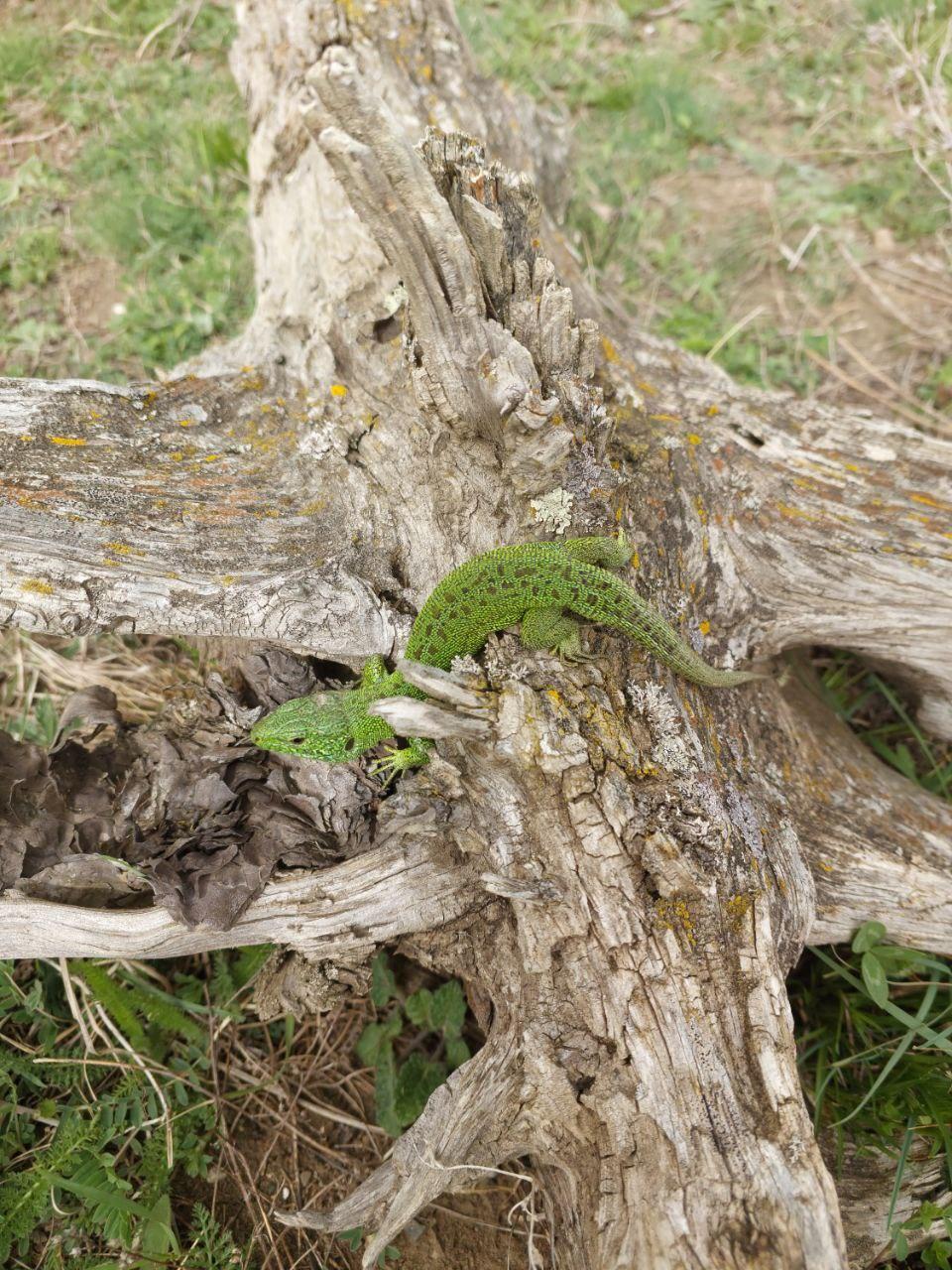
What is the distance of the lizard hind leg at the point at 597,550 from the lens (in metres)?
3.80

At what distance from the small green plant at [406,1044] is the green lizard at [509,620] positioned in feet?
4.10

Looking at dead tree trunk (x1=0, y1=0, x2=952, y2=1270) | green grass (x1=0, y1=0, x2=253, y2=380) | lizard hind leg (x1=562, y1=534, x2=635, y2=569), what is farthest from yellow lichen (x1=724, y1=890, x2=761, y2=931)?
green grass (x1=0, y1=0, x2=253, y2=380)

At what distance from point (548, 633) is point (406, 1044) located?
2.36m

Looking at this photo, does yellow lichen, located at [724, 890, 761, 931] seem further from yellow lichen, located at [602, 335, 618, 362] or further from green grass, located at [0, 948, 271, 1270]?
yellow lichen, located at [602, 335, 618, 362]

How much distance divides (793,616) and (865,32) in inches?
248

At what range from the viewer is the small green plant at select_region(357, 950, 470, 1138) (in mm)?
4051

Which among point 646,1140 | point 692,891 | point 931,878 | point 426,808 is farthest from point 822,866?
point 426,808

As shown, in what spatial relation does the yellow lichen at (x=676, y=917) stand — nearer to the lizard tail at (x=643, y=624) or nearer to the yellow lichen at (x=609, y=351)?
the lizard tail at (x=643, y=624)

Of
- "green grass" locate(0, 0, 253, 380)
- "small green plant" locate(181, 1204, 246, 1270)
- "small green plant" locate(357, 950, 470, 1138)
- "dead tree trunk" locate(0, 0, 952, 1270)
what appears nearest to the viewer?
"dead tree trunk" locate(0, 0, 952, 1270)

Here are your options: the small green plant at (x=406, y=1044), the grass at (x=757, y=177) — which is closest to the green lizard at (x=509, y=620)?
the small green plant at (x=406, y=1044)

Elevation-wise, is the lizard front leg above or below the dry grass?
above

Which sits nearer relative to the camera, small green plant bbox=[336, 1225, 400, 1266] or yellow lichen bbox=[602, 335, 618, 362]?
small green plant bbox=[336, 1225, 400, 1266]

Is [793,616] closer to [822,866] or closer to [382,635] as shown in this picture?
[822,866]

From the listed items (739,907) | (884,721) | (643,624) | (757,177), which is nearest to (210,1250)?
(739,907)
